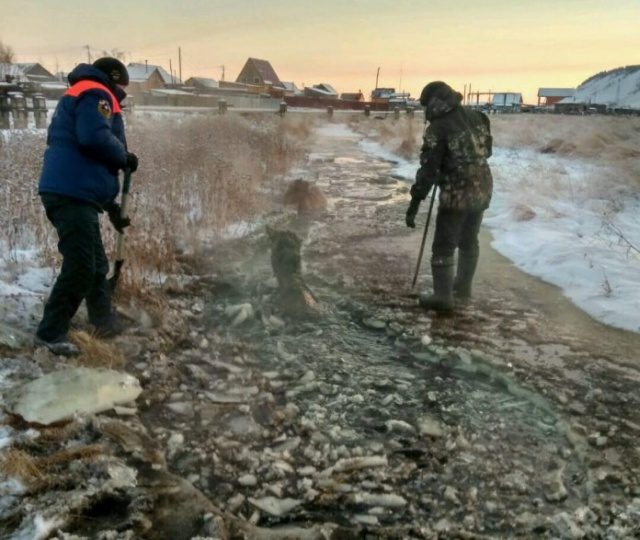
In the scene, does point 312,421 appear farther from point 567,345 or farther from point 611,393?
point 567,345

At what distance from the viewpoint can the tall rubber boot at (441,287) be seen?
547 centimetres

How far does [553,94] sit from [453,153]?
396 feet

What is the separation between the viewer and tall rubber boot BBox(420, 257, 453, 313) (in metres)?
5.47

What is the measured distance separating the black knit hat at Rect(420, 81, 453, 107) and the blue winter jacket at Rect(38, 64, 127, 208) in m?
2.84

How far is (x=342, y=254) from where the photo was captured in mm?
7809

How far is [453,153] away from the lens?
17.3 ft

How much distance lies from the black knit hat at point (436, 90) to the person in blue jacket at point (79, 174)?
107 inches

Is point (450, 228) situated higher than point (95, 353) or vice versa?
point (450, 228)

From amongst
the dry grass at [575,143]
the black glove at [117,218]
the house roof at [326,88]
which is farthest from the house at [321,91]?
the black glove at [117,218]

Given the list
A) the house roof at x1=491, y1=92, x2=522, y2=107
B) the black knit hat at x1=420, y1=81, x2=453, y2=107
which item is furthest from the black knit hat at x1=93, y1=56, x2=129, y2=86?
the house roof at x1=491, y1=92, x2=522, y2=107

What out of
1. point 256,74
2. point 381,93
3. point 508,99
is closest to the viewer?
point 256,74

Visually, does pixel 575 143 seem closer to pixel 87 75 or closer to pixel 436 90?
pixel 436 90

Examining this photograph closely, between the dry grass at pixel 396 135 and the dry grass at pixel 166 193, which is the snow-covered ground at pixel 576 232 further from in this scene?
the dry grass at pixel 396 135

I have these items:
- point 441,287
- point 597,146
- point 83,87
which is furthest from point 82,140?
point 597,146
